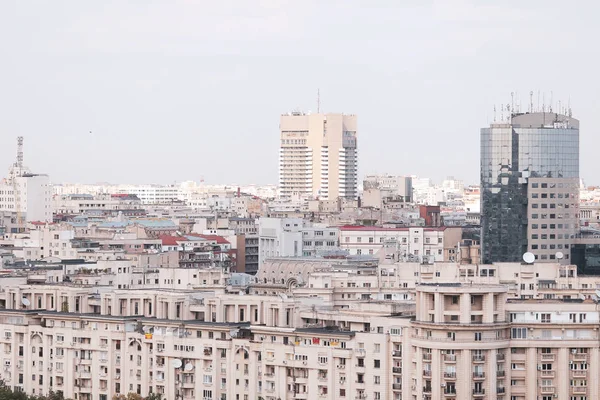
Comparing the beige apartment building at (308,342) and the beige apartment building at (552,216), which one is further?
the beige apartment building at (552,216)

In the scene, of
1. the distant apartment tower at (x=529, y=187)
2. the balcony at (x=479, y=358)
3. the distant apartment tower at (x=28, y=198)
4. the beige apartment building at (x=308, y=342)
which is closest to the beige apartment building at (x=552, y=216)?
the distant apartment tower at (x=529, y=187)

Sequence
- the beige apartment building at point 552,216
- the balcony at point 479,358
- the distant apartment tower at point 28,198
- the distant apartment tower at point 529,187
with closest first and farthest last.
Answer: the balcony at point 479,358 → the beige apartment building at point 552,216 → the distant apartment tower at point 529,187 → the distant apartment tower at point 28,198

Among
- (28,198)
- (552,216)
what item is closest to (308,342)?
(552,216)

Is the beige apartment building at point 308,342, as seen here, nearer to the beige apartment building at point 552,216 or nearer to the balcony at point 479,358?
the balcony at point 479,358

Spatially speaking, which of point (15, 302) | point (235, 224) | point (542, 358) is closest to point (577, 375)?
point (542, 358)

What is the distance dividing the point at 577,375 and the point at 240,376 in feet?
38.7

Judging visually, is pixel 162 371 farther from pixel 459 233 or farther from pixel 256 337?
pixel 459 233

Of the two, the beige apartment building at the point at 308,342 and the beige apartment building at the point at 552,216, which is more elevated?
the beige apartment building at the point at 552,216

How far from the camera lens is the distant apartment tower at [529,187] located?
421 ft

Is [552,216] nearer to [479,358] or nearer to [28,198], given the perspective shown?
[479,358]

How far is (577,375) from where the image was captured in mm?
67312

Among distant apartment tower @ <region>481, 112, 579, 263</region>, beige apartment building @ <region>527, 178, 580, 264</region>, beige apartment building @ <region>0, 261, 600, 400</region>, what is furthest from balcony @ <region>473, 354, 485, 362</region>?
beige apartment building @ <region>527, 178, 580, 264</region>

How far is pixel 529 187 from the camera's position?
427ft

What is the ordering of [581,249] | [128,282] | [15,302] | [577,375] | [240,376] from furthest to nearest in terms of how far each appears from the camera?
[581,249]
[128,282]
[15,302]
[240,376]
[577,375]
